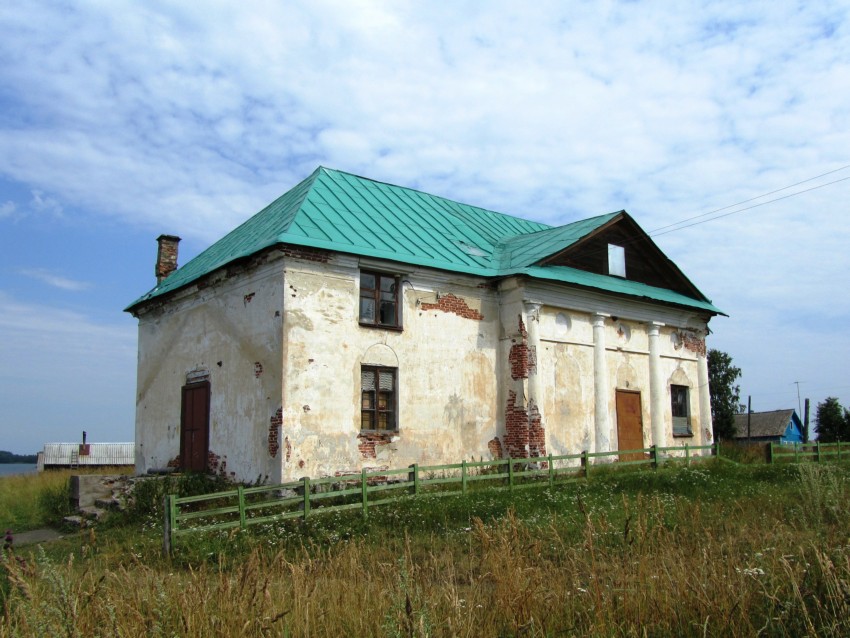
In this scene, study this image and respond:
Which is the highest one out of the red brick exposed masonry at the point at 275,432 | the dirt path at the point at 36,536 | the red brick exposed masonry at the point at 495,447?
the red brick exposed masonry at the point at 275,432

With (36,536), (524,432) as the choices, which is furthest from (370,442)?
(36,536)

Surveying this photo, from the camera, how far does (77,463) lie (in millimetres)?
41250

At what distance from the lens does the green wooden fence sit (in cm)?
1082

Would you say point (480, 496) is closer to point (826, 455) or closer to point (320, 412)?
point (320, 412)

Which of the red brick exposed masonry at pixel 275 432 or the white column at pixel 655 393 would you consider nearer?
the red brick exposed masonry at pixel 275 432

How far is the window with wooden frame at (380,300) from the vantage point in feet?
50.8

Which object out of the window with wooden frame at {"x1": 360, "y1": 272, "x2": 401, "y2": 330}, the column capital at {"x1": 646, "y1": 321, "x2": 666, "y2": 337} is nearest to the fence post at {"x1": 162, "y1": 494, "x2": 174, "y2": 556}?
the window with wooden frame at {"x1": 360, "y1": 272, "x2": 401, "y2": 330}

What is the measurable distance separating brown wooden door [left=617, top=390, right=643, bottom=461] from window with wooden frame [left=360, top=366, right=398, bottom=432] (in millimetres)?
6459

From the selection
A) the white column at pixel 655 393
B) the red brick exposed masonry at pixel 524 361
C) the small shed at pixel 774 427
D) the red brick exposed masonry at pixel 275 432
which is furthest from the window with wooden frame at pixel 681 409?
the small shed at pixel 774 427

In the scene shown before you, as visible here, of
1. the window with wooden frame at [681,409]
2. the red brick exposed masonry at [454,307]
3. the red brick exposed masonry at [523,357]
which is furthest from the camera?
the window with wooden frame at [681,409]

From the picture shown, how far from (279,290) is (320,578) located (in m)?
9.52

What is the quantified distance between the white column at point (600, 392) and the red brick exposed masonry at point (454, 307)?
10.7ft

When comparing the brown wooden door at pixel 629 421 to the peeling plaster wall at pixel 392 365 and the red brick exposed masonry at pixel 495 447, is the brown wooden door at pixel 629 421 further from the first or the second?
the peeling plaster wall at pixel 392 365

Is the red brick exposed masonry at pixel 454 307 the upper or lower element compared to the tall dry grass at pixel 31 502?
upper
